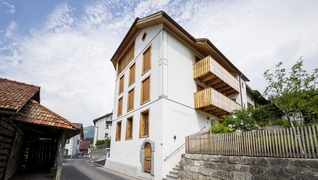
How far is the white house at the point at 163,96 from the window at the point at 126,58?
25cm

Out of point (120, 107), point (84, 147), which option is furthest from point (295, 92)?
point (84, 147)

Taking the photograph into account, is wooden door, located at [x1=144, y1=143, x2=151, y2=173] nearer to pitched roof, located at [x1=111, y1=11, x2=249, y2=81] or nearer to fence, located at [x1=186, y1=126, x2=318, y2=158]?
fence, located at [x1=186, y1=126, x2=318, y2=158]

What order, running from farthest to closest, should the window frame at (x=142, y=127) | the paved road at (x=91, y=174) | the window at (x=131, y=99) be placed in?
the window at (x=131, y=99)
the window frame at (x=142, y=127)
the paved road at (x=91, y=174)

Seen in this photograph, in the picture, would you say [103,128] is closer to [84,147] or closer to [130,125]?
[84,147]

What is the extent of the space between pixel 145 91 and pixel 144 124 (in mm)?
2571

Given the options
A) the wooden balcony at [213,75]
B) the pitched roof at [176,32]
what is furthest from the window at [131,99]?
the wooden balcony at [213,75]

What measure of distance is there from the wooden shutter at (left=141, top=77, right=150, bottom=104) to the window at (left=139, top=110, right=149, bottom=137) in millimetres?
1016

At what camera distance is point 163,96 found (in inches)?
495

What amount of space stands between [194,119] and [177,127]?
2.16 metres

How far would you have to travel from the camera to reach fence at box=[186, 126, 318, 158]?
21.3 feet

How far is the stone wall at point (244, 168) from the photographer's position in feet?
20.9

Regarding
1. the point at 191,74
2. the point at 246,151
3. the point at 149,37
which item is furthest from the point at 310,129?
the point at 149,37

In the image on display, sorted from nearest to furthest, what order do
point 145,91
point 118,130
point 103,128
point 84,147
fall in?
point 145,91 < point 118,130 < point 103,128 < point 84,147

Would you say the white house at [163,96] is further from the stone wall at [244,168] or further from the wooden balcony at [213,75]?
the stone wall at [244,168]
